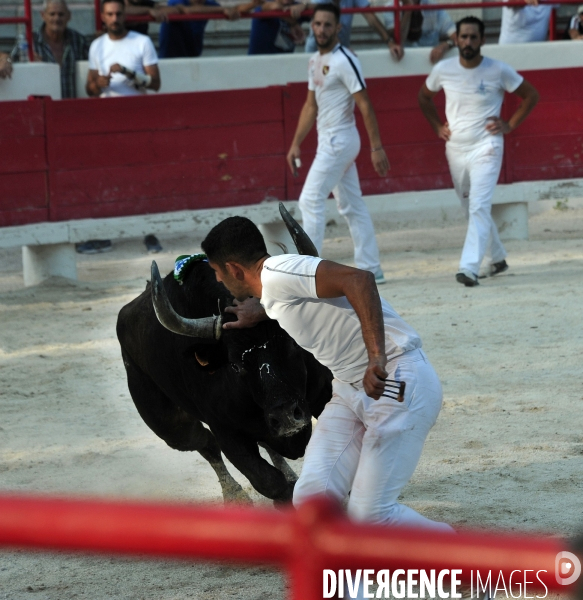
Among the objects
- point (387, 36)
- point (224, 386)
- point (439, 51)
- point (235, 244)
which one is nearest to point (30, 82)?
point (387, 36)

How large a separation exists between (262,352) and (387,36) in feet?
25.6

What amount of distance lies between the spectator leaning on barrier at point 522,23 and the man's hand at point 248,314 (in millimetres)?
8557

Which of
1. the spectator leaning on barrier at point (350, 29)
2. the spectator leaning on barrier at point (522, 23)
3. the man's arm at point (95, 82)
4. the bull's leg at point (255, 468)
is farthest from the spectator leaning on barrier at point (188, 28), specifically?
the bull's leg at point (255, 468)

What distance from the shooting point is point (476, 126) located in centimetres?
796

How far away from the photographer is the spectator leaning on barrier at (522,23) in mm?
11297

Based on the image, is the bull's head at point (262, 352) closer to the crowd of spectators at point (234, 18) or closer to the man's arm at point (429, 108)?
the man's arm at point (429, 108)

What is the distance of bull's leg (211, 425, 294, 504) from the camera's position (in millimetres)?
3680

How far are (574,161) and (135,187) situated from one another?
4.27 metres

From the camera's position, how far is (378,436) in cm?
297

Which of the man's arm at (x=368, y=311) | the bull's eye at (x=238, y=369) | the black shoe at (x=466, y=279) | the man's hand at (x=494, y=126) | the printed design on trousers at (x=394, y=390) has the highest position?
the man's arm at (x=368, y=311)

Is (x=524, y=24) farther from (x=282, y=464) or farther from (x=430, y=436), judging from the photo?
(x=282, y=464)

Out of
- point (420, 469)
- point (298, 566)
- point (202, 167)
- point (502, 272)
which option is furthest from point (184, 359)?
point (202, 167)

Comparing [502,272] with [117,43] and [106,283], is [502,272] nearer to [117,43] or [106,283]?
[106,283]

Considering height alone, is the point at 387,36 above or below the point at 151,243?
above
